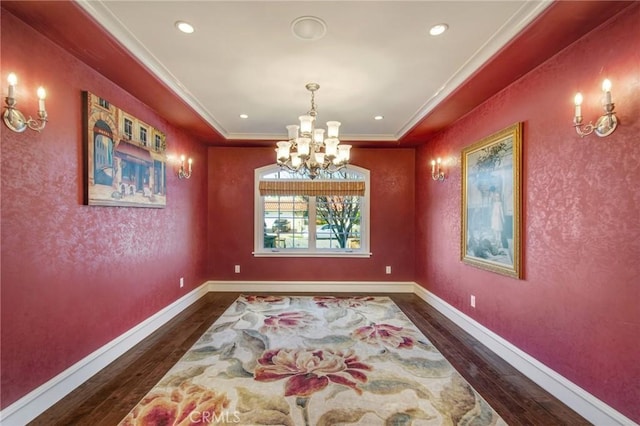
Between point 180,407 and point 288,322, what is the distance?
1.80m

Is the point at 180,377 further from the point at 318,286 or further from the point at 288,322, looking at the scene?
the point at 318,286

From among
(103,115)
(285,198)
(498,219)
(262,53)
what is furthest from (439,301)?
(103,115)

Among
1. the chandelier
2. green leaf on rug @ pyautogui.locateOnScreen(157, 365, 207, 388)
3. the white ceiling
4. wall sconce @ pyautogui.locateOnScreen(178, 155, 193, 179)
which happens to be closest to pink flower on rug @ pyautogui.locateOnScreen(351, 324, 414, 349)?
green leaf on rug @ pyautogui.locateOnScreen(157, 365, 207, 388)

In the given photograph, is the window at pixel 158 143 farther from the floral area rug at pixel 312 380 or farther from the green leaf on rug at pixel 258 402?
the green leaf on rug at pixel 258 402

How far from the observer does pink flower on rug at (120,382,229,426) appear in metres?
2.03

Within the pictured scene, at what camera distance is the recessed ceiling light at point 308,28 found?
2109mm

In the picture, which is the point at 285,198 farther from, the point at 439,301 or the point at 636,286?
the point at 636,286

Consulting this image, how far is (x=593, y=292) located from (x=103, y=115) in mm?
4136

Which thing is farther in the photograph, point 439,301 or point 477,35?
point 439,301

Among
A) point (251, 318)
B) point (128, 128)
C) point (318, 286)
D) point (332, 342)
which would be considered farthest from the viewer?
point (318, 286)

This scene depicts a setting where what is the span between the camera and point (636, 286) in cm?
178

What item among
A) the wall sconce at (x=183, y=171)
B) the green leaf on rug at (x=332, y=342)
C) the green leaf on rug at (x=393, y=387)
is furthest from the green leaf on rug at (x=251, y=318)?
the wall sconce at (x=183, y=171)

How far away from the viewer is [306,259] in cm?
554

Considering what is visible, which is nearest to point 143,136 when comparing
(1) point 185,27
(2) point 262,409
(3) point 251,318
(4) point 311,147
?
A: (1) point 185,27
